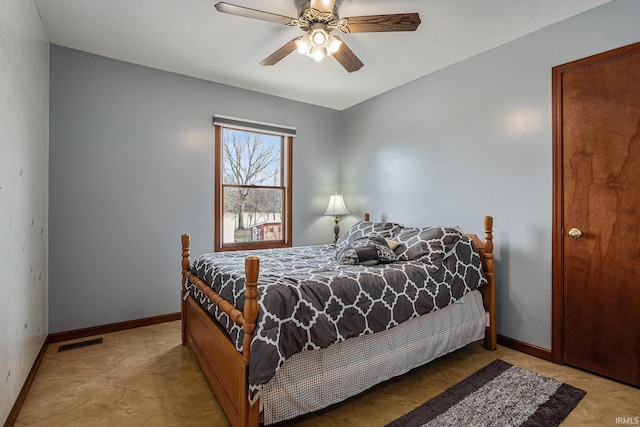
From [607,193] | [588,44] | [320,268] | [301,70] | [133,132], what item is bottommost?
[320,268]

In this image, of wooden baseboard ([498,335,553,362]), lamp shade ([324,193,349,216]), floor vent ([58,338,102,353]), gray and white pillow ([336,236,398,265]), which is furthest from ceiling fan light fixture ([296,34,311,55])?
floor vent ([58,338,102,353])

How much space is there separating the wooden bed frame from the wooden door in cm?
47

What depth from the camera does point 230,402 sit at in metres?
1.69

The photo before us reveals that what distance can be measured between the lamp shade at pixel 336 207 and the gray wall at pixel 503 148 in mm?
727

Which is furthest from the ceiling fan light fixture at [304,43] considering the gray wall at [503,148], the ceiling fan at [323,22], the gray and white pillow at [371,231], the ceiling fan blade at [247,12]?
the gray wall at [503,148]

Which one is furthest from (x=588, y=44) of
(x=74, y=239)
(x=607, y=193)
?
(x=74, y=239)

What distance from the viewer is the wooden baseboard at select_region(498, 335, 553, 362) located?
8.14 feet

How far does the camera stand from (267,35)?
2.61 meters

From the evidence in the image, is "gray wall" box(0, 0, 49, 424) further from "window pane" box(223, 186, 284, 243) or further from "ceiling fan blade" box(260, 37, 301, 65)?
"window pane" box(223, 186, 284, 243)

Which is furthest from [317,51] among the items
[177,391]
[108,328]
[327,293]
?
[108,328]

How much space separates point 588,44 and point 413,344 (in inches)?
99.6

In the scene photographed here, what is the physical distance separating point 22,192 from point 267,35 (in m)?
2.10

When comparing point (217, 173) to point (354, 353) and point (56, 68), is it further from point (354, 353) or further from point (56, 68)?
point (354, 353)

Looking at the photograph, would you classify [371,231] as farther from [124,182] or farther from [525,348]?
[124,182]
